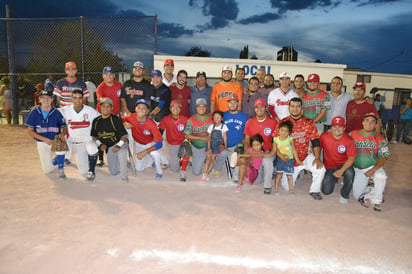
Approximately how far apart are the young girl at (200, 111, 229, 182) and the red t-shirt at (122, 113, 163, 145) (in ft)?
3.02

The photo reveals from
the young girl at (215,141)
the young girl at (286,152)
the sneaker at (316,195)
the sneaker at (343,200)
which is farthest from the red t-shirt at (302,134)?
the young girl at (215,141)

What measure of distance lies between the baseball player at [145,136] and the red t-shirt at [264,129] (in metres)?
A: 1.63

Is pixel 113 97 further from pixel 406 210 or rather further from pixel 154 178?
pixel 406 210

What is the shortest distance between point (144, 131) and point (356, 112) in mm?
3951

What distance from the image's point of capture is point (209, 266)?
2.58 m

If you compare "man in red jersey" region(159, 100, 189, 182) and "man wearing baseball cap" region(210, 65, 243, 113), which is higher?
"man wearing baseball cap" region(210, 65, 243, 113)

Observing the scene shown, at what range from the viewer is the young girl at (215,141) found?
501 centimetres

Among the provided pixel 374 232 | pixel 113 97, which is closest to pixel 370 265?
pixel 374 232

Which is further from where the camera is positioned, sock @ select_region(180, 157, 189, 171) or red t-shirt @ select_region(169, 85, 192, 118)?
red t-shirt @ select_region(169, 85, 192, 118)

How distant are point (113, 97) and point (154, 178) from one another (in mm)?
1985

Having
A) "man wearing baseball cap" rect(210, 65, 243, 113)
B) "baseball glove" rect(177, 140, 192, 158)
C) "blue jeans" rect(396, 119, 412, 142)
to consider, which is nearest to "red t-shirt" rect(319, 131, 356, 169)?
"man wearing baseball cap" rect(210, 65, 243, 113)

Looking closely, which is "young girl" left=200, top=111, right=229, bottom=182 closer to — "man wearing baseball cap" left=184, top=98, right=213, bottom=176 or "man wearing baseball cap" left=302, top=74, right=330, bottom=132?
"man wearing baseball cap" left=184, top=98, right=213, bottom=176

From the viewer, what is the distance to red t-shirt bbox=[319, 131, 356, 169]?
4.23 m

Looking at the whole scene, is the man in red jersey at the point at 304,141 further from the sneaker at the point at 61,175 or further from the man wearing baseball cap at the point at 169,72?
the sneaker at the point at 61,175
